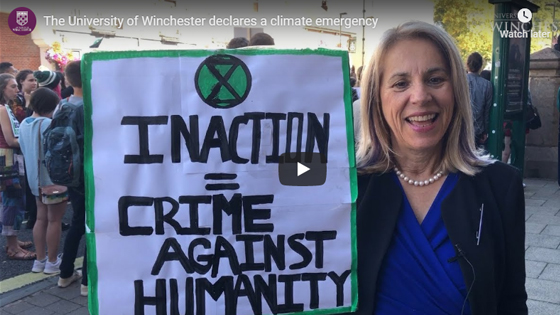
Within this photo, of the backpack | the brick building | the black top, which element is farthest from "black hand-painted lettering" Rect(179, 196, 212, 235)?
the brick building

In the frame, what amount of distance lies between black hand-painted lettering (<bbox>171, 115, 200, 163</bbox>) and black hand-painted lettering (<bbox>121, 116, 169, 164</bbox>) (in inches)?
1.5

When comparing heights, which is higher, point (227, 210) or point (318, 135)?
point (318, 135)

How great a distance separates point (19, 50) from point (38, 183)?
26.0m

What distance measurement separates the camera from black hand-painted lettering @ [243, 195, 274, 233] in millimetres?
1578

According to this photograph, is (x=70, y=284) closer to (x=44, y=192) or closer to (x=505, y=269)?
(x=44, y=192)

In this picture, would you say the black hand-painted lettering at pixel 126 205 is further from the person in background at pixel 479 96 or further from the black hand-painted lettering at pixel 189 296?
the person in background at pixel 479 96

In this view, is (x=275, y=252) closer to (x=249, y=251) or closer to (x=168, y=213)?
(x=249, y=251)

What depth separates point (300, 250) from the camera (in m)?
1.61

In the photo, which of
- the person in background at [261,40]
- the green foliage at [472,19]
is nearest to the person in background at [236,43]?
the person in background at [261,40]

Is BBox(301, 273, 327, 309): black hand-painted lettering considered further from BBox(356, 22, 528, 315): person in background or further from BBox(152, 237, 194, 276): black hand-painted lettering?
BBox(152, 237, 194, 276): black hand-painted lettering

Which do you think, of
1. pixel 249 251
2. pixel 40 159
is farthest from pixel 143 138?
pixel 40 159

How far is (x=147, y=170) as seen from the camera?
1536mm

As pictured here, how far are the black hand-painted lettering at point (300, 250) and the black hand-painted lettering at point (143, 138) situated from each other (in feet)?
1.46

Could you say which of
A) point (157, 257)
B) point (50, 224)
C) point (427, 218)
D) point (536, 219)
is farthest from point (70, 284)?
point (536, 219)
